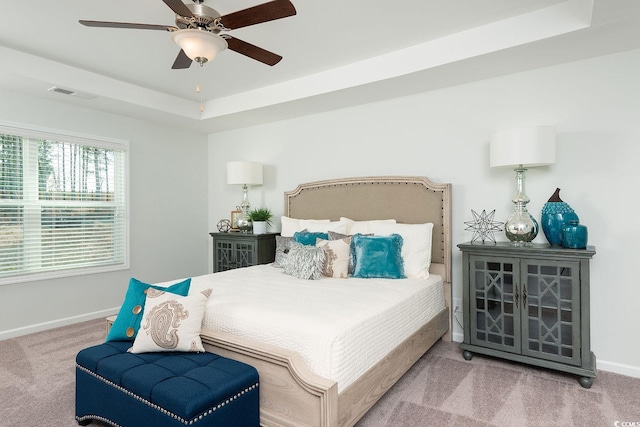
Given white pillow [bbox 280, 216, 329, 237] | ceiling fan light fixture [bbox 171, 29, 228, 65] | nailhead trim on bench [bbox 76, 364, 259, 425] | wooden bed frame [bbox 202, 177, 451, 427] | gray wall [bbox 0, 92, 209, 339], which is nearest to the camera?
nailhead trim on bench [bbox 76, 364, 259, 425]

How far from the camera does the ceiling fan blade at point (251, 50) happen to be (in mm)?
2334

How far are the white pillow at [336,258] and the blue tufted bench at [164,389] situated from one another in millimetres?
1366

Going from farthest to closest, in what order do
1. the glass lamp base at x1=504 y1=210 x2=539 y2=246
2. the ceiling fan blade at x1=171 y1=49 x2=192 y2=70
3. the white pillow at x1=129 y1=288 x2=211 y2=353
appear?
1. the glass lamp base at x1=504 y1=210 x2=539 y2=246
2. the ceiling fan blade at x1=171 y1=49 x2=192 y2=70
3. the white pillow at x1=129 y1=288 x2=211 y2=353

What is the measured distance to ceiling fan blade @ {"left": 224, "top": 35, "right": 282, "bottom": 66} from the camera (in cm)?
233

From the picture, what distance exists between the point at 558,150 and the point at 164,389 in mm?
3270

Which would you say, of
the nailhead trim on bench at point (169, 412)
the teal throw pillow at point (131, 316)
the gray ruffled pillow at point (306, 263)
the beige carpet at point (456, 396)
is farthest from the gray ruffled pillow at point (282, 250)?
the nailhead trim on bench at point (169, 412)

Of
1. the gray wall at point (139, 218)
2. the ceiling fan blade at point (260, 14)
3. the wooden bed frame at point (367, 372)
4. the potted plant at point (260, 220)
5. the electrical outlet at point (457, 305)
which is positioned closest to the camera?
the wooden bed frame at point (367, 372)

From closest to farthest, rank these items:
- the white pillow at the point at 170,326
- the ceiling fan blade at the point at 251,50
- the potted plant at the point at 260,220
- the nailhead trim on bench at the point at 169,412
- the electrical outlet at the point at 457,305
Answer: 1. the nailhead trim on bench at the point at 169,412
2. the white pillow at the point at 170,326
3. the ceiling fan blade at the point at 251,50
4. the electrical outlet at the point at 457,305
5. the potted plant at the point at 260,220

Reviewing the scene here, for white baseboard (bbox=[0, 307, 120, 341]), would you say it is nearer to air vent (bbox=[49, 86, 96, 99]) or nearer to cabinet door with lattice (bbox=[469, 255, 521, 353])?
air vent (bbox=[49, 86, 96, 99])

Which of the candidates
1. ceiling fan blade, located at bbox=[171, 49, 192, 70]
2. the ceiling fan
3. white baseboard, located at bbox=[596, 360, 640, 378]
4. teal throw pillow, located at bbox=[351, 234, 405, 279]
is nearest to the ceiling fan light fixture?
the ceiling fan

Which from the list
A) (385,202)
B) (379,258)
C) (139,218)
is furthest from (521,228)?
(139,218)

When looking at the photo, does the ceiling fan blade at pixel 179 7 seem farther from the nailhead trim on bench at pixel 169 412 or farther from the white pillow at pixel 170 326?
the nailhead trim on bench at pixel 169 412

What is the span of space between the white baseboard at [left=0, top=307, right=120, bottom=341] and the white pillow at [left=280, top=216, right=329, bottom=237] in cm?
230

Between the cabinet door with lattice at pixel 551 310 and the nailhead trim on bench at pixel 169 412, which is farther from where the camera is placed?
the cabinet door with lattice at pixel 551 310
